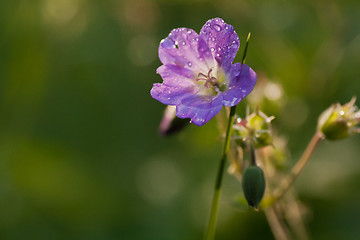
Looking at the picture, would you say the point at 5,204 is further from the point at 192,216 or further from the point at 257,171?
the point at 257,171

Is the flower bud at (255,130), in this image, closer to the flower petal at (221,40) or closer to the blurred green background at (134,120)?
the flower petal at (221,40)

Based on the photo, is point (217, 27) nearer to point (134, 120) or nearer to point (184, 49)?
point (184, 49)

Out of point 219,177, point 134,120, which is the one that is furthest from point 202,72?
point 134,120

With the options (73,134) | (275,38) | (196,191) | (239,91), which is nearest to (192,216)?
(196,191)

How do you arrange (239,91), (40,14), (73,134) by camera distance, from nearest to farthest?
(239,91) → (73,134) → (40,14)

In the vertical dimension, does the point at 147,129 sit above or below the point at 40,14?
below

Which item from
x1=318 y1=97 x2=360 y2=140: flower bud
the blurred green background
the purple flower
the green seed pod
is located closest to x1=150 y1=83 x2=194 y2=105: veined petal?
the purple flower

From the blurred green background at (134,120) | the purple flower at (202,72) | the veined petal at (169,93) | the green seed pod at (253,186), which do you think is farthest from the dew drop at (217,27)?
the blurred green background at (134,120)
